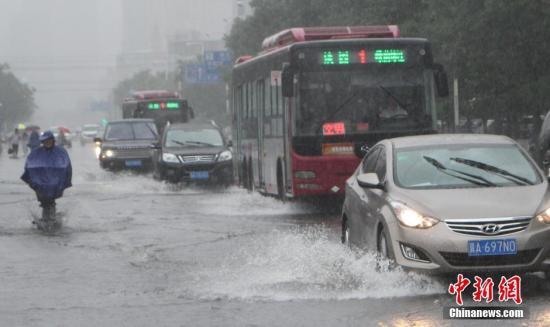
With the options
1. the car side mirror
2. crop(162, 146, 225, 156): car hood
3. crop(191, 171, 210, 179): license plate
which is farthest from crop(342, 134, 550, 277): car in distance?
crop(162, 146, 225, 156): car hood

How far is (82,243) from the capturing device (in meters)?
17.0

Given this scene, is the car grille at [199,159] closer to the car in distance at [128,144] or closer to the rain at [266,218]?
the rain at [266,218]

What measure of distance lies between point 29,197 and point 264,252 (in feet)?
47.7

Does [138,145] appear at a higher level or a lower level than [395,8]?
lower

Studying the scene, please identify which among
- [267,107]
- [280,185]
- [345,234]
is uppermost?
[267,107]

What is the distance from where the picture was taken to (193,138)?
32406 mm

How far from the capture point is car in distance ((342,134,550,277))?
10.6 metres

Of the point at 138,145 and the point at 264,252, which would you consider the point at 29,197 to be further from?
the point at 264,252

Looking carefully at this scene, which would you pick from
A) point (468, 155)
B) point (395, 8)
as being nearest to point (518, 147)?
point (468, 155)

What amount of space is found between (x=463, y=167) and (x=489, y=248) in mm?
1682

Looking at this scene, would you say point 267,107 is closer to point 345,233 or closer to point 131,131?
point 345,233

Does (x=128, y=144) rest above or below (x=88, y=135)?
above

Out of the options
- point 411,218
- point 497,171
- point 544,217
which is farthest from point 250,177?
point 544,217

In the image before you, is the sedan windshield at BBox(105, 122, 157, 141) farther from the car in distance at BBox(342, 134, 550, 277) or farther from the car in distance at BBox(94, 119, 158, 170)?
the car in distance at BBox(342, 134, 550, 277)
